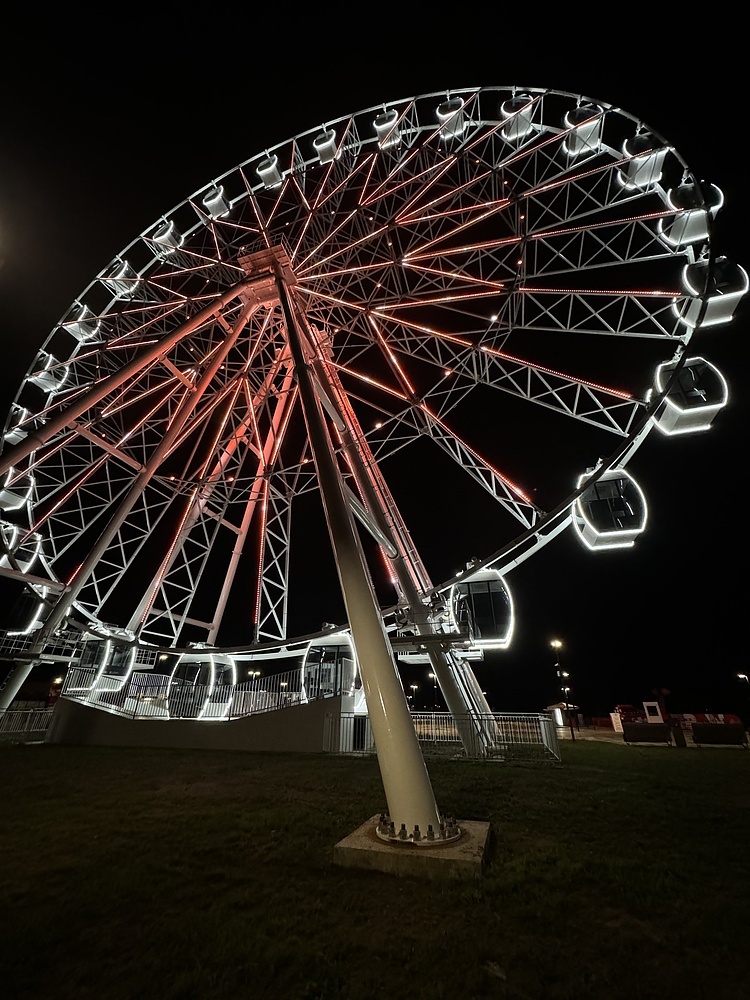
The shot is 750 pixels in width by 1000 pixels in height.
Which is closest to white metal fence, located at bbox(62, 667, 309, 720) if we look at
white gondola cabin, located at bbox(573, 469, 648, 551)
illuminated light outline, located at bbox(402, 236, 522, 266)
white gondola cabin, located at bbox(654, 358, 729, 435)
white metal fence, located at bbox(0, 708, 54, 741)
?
white metal fence, located at bbox(0, 708, 54, 741)

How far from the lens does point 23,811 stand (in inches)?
254

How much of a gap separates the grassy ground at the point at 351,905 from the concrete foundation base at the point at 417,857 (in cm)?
14

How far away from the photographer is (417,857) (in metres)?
4.18

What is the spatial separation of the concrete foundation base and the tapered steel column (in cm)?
22

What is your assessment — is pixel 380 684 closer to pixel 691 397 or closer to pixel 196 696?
pixel 691 397

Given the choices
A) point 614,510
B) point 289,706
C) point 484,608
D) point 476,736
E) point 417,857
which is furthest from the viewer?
point 289,706

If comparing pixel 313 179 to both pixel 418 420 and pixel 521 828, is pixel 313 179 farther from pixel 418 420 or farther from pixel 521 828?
pixel 521 828

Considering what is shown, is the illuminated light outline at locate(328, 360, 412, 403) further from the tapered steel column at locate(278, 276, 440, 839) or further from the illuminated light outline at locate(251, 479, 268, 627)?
the tapered steel column at locate(278, 276, 440, 839)

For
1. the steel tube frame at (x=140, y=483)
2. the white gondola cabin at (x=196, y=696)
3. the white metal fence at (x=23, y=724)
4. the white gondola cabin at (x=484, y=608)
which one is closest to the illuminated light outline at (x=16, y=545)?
the steel tube frame at (x=140, y=483)

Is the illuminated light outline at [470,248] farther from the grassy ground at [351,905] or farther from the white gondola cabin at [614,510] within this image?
the grassy ground at [351,905]

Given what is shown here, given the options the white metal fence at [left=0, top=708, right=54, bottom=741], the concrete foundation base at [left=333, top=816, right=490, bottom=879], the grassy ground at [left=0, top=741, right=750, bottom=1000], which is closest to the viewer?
the grassy ground at [left=0, top=741, right=750, bottom=1000]

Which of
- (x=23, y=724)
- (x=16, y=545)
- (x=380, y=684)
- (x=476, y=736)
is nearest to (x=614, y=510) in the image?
(x=476, y=736)

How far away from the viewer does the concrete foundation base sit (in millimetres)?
4102

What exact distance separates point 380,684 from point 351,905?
190cm
